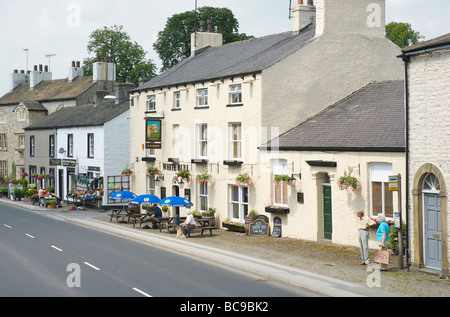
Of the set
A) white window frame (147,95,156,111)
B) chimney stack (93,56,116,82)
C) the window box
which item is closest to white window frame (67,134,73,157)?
white window frame (147,95,156,111)

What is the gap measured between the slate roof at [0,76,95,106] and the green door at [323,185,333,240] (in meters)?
40.9

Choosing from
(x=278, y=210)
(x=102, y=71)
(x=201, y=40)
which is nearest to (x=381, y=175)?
(x=278, y=210)

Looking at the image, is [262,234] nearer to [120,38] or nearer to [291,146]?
[291,146]

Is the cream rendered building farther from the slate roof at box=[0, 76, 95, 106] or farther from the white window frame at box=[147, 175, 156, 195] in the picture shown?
the slate roof at box=[0, 76, 95, 106]

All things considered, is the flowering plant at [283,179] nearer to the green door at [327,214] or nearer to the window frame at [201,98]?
the green door at [327,214]

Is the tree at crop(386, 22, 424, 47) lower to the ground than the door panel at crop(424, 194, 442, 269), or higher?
higher

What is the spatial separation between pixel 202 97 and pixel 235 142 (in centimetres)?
364

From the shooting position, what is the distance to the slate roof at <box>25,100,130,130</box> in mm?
Result: 44344

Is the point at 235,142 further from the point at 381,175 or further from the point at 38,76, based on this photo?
the point at 38,76

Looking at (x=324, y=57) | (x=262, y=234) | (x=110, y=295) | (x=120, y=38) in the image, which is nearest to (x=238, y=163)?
(x=262, y=234)

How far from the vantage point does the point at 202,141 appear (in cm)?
3222

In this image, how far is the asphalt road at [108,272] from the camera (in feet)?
50.6

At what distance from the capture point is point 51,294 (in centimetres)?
1497
